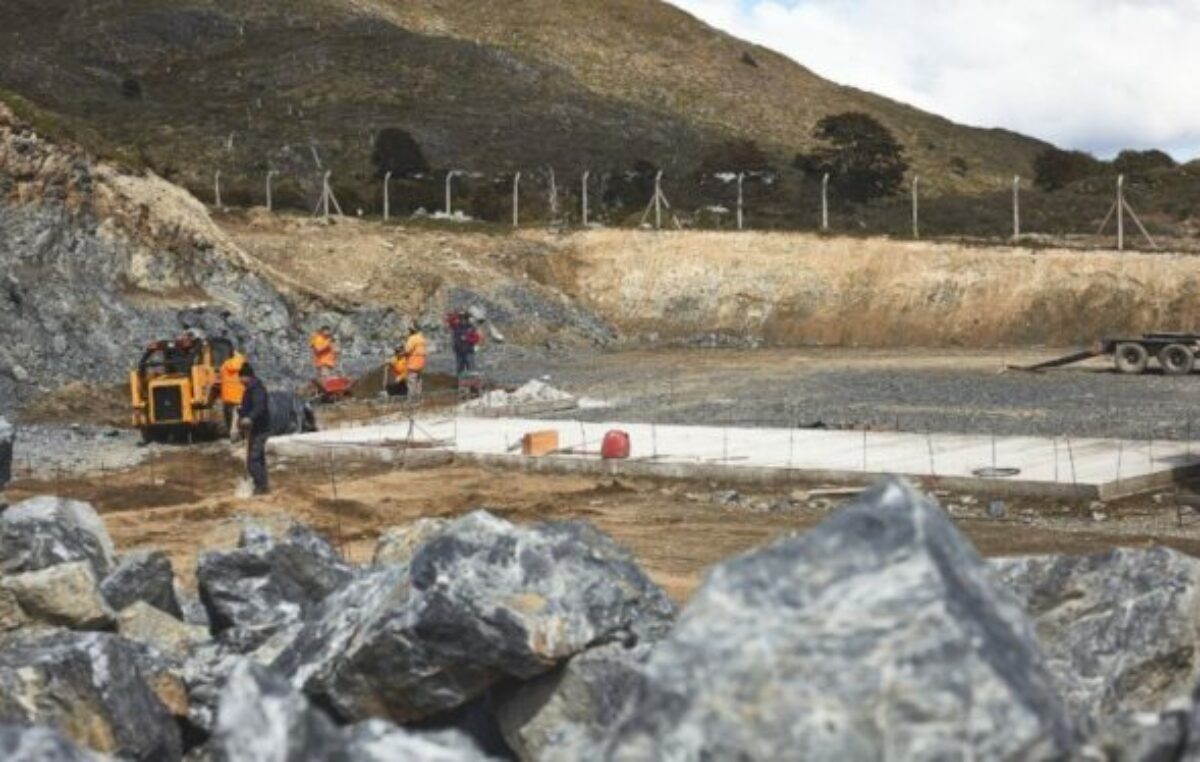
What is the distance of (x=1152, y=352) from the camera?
33188 millimetres

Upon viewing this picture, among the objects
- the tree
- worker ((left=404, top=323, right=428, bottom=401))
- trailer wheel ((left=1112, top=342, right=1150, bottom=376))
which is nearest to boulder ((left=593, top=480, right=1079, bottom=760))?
worker ((left=404, top=323, right=428, bottom=401))

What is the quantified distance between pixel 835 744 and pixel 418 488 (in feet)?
50.7

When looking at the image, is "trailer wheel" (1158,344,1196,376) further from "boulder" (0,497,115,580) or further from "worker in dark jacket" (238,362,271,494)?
"boulder" (0,497,115,580)

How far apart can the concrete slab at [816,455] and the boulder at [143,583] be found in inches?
375

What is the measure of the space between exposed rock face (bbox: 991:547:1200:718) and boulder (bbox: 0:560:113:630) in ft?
16.8

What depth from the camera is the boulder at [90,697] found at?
7957mm

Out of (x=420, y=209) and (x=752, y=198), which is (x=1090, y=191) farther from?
(x=420, y=209)

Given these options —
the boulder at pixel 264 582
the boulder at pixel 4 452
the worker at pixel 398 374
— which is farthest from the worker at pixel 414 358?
the boulder at pixel 264 582

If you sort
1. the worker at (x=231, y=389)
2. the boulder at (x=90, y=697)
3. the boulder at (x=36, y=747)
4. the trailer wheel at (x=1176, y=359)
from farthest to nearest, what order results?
the trailer wheel at (x=1176, y=359), the worker at (x=231, y=389), the boulder at (x=90, y=697), the boulder at (x=36, y=747)

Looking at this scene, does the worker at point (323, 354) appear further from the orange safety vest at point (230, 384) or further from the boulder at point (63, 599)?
the boulder at point (63, 599)

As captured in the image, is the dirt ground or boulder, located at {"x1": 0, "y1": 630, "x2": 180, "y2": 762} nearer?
boulder, located at {"x1": 0, "y1": 630, "x2": 180, "y2": 762}

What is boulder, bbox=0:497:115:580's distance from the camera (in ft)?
Result: 38.3

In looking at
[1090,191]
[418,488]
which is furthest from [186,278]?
[1090,191]

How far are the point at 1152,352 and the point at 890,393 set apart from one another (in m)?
6.71
